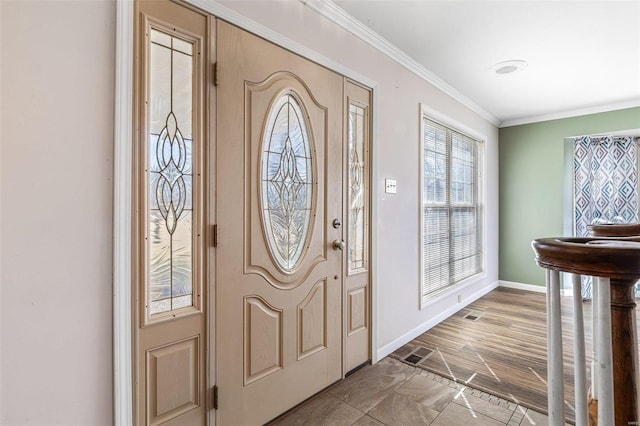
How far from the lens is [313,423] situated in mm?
1874

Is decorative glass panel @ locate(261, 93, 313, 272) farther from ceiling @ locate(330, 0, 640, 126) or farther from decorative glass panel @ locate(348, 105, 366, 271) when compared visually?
ceiling @ locate(330, 0, 640, 126)

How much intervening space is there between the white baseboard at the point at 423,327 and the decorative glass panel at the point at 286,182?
1274 mm

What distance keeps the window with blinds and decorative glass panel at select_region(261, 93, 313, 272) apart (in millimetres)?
1651

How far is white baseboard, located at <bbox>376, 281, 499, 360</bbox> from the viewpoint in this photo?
106 inches

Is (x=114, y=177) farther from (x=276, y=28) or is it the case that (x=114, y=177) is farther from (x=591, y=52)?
(x=591, y=52)

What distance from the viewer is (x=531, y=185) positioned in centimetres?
482

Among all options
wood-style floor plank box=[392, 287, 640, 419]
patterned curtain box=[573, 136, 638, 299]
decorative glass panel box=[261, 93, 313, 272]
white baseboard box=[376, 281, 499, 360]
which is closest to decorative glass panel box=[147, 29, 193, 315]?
decorative glass panel box=[261, 93, 313, 272]

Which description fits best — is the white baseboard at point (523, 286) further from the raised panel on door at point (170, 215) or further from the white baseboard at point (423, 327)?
the raised panel on door at point (170, 215)

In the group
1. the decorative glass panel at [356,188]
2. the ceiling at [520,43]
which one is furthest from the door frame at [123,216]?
the decorative glass panel at [356,188]

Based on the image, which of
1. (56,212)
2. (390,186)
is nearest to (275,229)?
(56,212)

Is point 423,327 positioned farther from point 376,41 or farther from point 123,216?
point 123,216

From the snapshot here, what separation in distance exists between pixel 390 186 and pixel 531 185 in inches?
129

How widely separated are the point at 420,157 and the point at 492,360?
1862 millimetres

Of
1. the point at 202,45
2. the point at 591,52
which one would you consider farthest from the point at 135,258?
the point at 591,52
